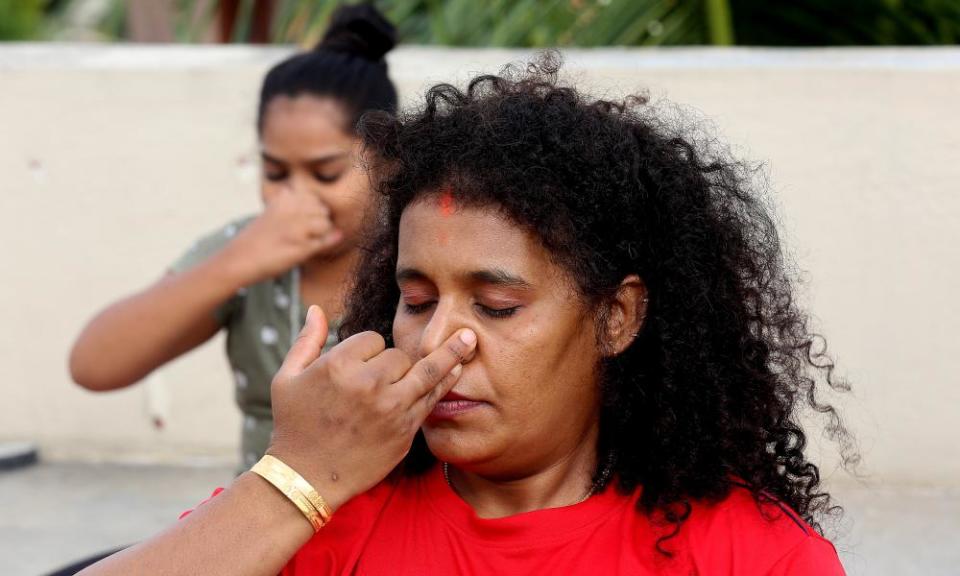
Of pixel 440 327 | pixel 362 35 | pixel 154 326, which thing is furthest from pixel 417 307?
pixel 362 35

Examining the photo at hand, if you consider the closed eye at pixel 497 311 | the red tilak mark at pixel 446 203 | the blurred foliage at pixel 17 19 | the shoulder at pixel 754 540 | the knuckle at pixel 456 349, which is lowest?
the shoulder at pixel 754 540

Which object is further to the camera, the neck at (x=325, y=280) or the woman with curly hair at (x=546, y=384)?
the neck at (x=325, y=280)

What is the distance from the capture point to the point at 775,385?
7.36ft

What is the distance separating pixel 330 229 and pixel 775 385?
3.99 feet

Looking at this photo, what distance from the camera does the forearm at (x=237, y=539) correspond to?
1.86 m

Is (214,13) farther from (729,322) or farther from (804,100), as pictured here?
(729,322)

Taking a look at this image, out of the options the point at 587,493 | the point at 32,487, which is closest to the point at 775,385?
the point at 587,493

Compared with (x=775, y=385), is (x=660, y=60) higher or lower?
higher

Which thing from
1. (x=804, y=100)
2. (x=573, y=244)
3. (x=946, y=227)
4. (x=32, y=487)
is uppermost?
(x=804, y=100)

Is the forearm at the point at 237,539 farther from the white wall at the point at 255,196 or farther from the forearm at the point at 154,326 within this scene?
the white wall at the point at 255,196

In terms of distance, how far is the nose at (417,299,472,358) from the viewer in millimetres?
1994

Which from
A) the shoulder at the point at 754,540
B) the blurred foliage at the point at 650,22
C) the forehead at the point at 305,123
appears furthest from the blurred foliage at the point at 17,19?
the shoulder at the point at 754,540

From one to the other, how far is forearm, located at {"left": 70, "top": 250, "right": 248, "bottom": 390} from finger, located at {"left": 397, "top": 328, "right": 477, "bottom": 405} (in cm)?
115

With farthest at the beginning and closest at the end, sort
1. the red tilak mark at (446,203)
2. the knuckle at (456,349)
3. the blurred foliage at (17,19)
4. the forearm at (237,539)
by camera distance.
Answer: the blurred foliage at (17,19)
the red tilak mark at (446,203)
the knuckle at (456,349)
the forearm at (237,539)
